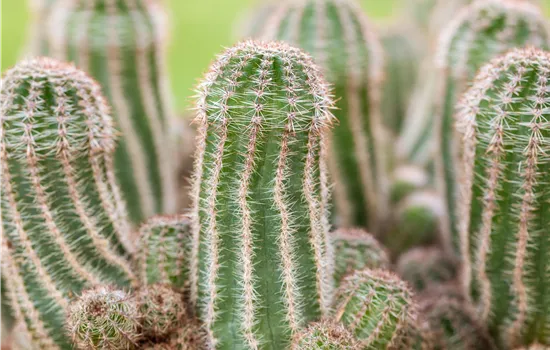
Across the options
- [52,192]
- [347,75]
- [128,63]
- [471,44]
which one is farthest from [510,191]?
[128,63]

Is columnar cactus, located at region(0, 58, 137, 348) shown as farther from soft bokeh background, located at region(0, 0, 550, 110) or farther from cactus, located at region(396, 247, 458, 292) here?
soft bokeh background, located at region(0, 0, 550, 110)

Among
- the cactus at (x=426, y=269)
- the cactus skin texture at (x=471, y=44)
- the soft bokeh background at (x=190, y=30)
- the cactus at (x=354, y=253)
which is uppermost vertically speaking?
the cactus skin texture at (x=471, y=44)

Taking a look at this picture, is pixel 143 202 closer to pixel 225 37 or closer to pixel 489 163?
pixel 489 163

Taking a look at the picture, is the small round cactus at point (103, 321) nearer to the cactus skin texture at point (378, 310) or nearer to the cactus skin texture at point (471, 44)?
the cactus skin texture at point (378, 310)

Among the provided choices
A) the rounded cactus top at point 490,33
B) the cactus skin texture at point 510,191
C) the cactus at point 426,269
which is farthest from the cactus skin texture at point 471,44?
the cactus skin texture at point 510,191

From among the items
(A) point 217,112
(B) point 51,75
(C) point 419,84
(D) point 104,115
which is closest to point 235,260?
(A) point 217,112

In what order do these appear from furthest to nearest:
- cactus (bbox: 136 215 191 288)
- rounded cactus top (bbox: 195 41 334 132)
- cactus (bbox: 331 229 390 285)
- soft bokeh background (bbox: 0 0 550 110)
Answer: soft bokeh background (bbox: 0 0 550 110), cactus (bbox: 331 229 390 285), cactus (bbox: 136 215 191 288), rounded cactus top (bbox: 195 41 334 132)

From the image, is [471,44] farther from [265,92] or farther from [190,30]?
[190,30]

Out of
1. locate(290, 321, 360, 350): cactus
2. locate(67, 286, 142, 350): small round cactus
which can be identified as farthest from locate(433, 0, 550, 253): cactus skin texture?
locate(67, 286, 142, 350): small round cactus
